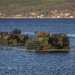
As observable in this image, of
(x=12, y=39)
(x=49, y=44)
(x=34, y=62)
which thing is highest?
(x=12, y=39)

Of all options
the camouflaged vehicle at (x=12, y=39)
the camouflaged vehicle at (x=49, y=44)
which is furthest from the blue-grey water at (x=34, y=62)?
the camouflaged vehicle at (x=12, y=39)

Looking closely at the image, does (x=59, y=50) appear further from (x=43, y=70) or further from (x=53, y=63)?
(x=43, y=70)

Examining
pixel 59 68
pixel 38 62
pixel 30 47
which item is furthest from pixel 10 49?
pixel 59 68

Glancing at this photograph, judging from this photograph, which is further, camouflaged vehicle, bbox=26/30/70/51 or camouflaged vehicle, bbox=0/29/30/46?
camouflaged vehicle, bbox=0/29/30/46

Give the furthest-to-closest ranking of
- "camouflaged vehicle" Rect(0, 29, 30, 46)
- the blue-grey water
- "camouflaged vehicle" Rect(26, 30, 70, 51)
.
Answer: "camouflaged vehicle" Rect(0, 29, 30, 46) < "camouflaged vehicle" Rect(26, 30, 70, 51) < the blue-grey water

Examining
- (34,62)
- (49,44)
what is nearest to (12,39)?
(49,44)

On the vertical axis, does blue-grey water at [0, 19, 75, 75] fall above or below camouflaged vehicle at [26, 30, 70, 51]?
below

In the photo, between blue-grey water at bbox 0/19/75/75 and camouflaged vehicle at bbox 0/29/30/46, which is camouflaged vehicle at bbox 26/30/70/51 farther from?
camouflaged vehicle at bbox 0/29/30/46

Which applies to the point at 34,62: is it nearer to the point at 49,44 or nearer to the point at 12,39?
the point at 49,44

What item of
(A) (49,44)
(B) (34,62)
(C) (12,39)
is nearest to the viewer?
(B) (34,62)

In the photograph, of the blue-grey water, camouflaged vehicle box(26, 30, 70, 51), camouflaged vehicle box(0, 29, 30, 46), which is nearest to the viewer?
the blue-grey water

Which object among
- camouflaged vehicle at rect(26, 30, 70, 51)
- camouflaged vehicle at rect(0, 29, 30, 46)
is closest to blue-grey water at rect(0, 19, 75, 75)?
camouflaged vehicle at rect(26, 30, 70, 51)

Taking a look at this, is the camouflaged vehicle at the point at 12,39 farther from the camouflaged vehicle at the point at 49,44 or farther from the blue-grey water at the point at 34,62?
the camouflaged vehicle at the point at 49,44
